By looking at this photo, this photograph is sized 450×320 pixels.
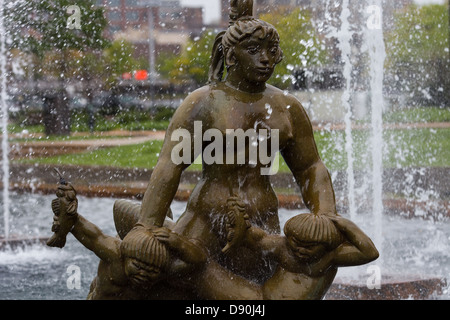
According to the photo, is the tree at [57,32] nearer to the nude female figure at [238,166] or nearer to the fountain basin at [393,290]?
the fountain basin at [393,290]

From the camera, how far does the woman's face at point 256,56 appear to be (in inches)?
139

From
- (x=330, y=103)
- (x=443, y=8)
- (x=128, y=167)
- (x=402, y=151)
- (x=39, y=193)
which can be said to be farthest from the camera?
(x=443, y=8)

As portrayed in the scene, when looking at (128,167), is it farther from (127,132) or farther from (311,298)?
(311,298)

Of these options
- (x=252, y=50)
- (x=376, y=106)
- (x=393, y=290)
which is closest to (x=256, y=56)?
(x=252, y=50)

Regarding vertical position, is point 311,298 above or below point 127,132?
above

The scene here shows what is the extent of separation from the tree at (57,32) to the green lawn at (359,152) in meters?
3.21

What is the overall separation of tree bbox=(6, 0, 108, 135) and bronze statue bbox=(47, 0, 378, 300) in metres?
12.9

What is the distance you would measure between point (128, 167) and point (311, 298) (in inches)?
395

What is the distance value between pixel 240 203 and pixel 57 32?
49.8 ft

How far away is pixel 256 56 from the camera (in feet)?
11.6

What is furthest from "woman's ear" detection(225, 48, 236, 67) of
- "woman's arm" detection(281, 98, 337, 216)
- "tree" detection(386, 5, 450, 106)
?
"tree" detection(386, 5, 450, 106)

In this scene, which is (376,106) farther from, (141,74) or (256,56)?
(141,74)
